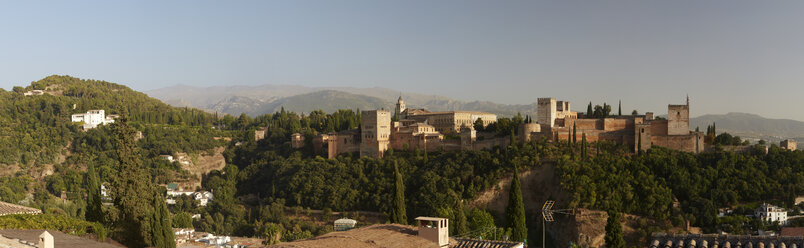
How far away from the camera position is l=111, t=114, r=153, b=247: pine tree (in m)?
19.8

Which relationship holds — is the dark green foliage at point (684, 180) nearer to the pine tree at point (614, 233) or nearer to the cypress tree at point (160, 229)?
the pine tree at point (614, 233)

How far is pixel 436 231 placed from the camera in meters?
15.6

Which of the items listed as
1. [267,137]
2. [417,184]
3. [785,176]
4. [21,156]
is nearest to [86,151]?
[21,156]

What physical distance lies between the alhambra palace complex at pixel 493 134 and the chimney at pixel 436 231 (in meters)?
23.9

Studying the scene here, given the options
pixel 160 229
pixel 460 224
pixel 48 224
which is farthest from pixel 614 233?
pixel 48 224

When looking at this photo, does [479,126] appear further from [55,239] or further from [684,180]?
[55,239]

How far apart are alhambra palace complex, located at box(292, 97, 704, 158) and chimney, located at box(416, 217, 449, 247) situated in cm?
2391

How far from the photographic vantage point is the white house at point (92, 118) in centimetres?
6302

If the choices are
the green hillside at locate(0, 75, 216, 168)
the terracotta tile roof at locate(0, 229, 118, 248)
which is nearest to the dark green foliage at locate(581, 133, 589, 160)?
the terracotta tile roof at locate(0, 229, 118, 248)

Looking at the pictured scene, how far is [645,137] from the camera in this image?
123 ft

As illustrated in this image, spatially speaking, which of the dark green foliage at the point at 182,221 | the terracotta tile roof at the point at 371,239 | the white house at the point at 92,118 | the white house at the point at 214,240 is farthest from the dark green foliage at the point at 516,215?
the white house at the point at 92,118

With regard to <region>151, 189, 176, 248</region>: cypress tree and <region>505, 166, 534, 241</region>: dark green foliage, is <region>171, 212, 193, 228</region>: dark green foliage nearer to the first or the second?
<region>505, 166, 534, 241</region>: dark green foliage

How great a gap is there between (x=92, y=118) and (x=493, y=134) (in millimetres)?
42390

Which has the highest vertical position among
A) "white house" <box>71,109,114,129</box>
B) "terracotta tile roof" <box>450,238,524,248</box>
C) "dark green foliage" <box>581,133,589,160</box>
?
"white house" <box>71,109,114,129</box>
